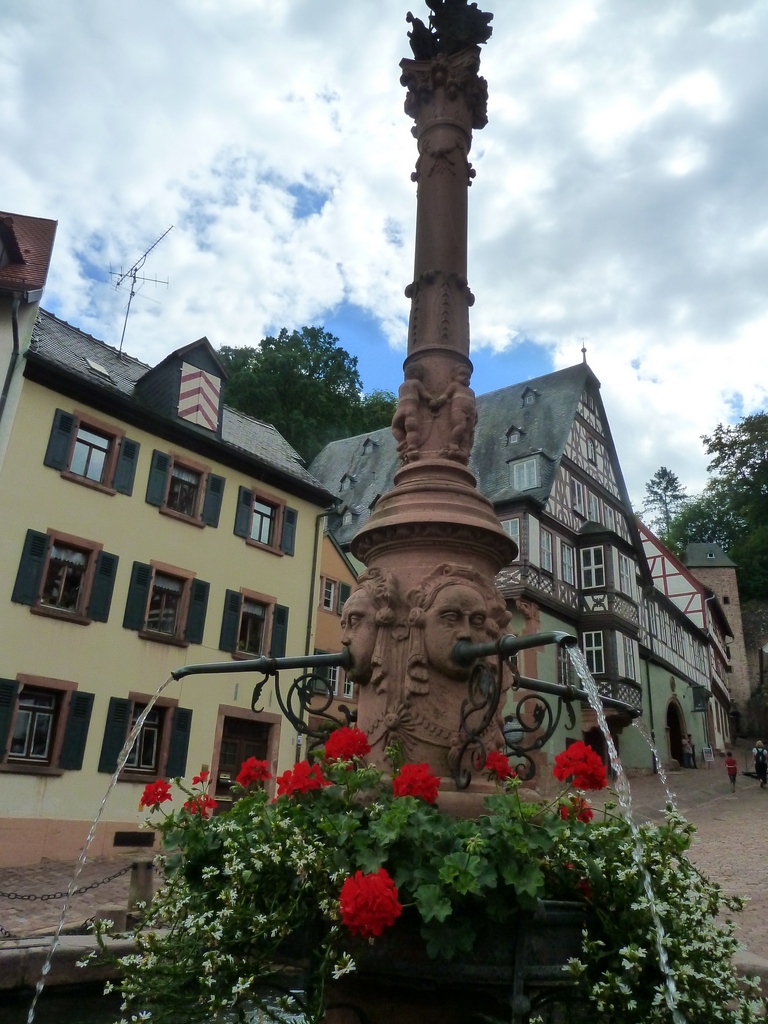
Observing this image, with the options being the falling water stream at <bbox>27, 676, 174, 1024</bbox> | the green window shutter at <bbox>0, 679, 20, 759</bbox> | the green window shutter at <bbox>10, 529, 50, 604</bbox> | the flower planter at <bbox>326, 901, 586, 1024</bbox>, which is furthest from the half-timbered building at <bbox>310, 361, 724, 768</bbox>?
the flower planter at <bbox>326, 901, 586, 1024</bbox>

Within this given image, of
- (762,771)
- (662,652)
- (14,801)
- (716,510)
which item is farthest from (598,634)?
(716,510)

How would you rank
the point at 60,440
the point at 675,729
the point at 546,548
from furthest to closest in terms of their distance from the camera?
the point at 675,729, the point at 546,548, the point at 60,440

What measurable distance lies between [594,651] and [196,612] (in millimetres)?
14258

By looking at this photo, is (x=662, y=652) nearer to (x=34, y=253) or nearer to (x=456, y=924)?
(x=34, y=253)

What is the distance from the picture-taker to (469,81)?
21.2ft

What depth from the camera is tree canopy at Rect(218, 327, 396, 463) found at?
36.6 meters

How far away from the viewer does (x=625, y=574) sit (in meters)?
28.8

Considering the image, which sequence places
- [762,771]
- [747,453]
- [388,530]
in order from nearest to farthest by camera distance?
1. [388,530]
2. [762,771]
3. [747,453]

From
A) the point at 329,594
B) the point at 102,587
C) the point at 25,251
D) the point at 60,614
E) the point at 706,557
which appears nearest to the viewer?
the point at 60,614

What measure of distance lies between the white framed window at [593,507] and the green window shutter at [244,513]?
14.0m

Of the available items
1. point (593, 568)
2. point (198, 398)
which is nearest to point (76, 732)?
point (198, 398)

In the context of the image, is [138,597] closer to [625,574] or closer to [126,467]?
[126,467]

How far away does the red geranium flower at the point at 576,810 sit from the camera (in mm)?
3396

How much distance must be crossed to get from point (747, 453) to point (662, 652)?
14362 millimetres
